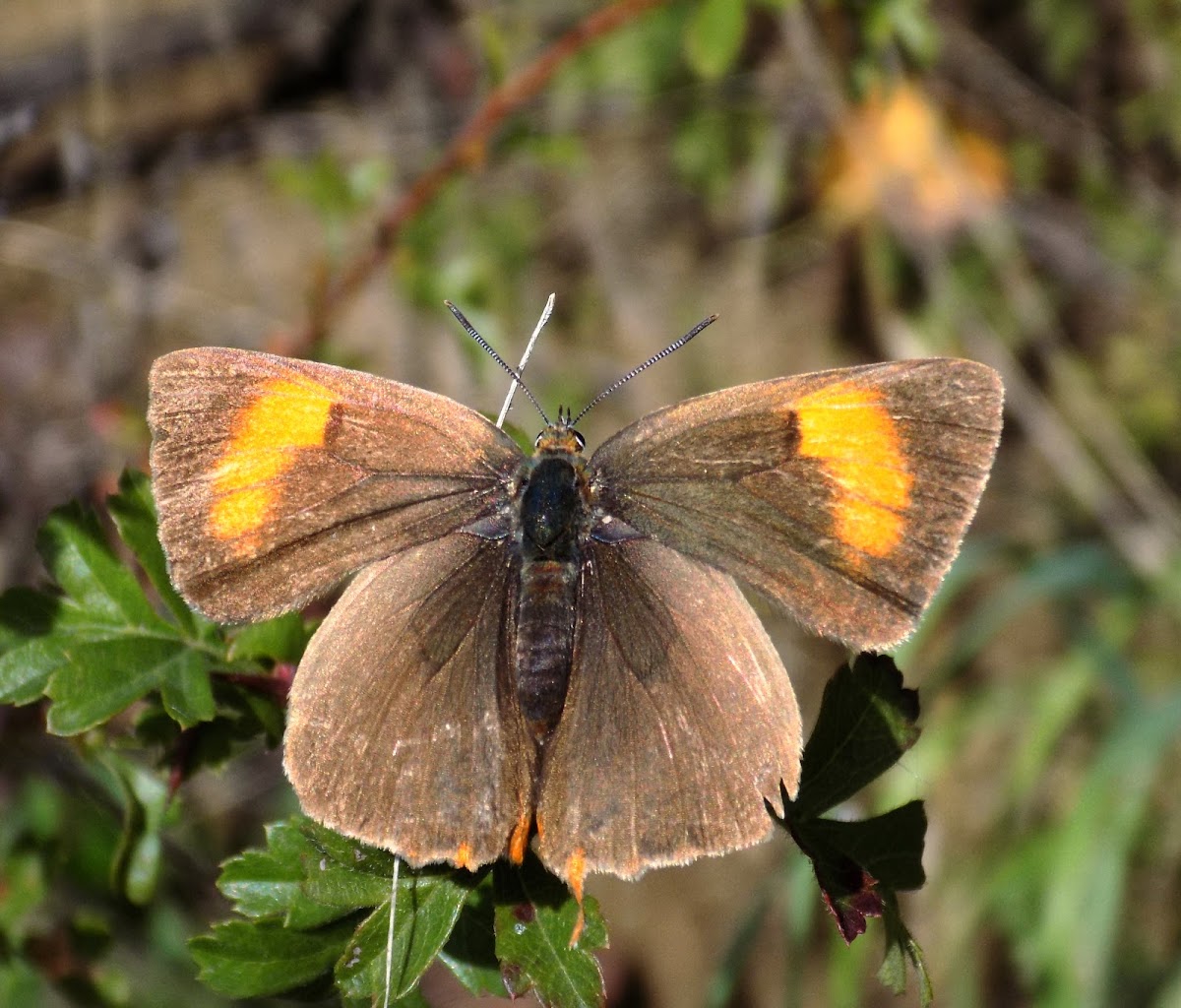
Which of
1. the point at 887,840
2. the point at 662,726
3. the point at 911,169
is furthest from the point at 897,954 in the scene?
the point at 911,169

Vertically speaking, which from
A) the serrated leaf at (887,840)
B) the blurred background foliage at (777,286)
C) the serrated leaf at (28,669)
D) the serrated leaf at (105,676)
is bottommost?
the blurred background foliage at (777,286)

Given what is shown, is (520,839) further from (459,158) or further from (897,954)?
(459,158)

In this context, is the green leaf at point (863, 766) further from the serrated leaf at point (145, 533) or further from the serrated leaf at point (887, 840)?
the serrated leaf at point (145, 533)

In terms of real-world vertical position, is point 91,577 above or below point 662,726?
above

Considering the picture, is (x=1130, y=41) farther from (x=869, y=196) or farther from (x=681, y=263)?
(x=681, y=263)

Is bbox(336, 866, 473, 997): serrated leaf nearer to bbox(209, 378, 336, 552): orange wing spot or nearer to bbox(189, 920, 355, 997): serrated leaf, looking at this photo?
bbox(189, 920, 355, 997): serrated leaf

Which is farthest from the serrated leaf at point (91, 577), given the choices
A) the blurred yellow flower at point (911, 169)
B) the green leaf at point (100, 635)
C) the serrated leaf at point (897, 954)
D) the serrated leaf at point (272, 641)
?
the blurred yellow flower at point (911, 169)

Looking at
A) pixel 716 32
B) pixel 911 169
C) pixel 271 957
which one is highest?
pixel 716 32
